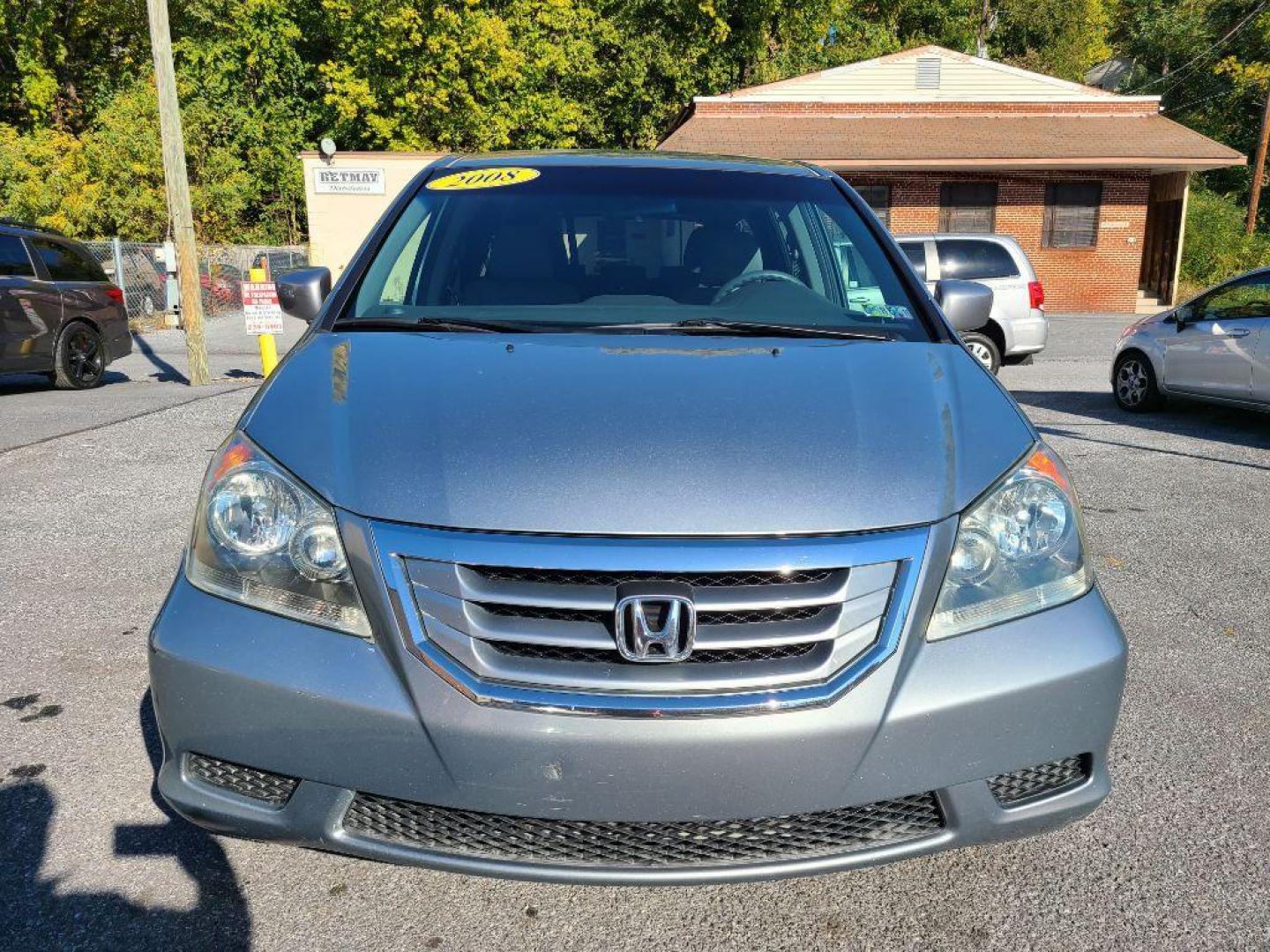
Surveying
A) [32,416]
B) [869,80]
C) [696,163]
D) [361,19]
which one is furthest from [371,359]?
[361,19]

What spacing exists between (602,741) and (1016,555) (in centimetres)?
93

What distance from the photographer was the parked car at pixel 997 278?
1273cm

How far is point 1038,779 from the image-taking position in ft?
6.89

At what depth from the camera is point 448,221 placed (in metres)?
3.41

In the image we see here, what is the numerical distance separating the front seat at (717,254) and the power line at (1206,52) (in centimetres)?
4544

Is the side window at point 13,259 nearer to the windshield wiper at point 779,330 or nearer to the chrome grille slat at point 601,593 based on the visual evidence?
the windshield wiper at point 779,330

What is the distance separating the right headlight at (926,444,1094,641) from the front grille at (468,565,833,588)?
0.28 meters

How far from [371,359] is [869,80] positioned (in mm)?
28417

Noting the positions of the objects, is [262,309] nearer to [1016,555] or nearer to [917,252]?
[917,252]

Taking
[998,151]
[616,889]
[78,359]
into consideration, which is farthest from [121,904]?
[998,151]

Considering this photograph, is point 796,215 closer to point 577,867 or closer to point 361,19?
point 577,867

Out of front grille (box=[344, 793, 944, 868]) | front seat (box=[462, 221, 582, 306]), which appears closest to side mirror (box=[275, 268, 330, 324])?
front seat (box=[462, 221, 582, 306])

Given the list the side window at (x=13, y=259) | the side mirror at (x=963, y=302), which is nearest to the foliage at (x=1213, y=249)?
the side window at (x=13, y=259)

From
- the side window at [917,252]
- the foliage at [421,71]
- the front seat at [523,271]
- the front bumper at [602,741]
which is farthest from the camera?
the foliage at [421,71]
